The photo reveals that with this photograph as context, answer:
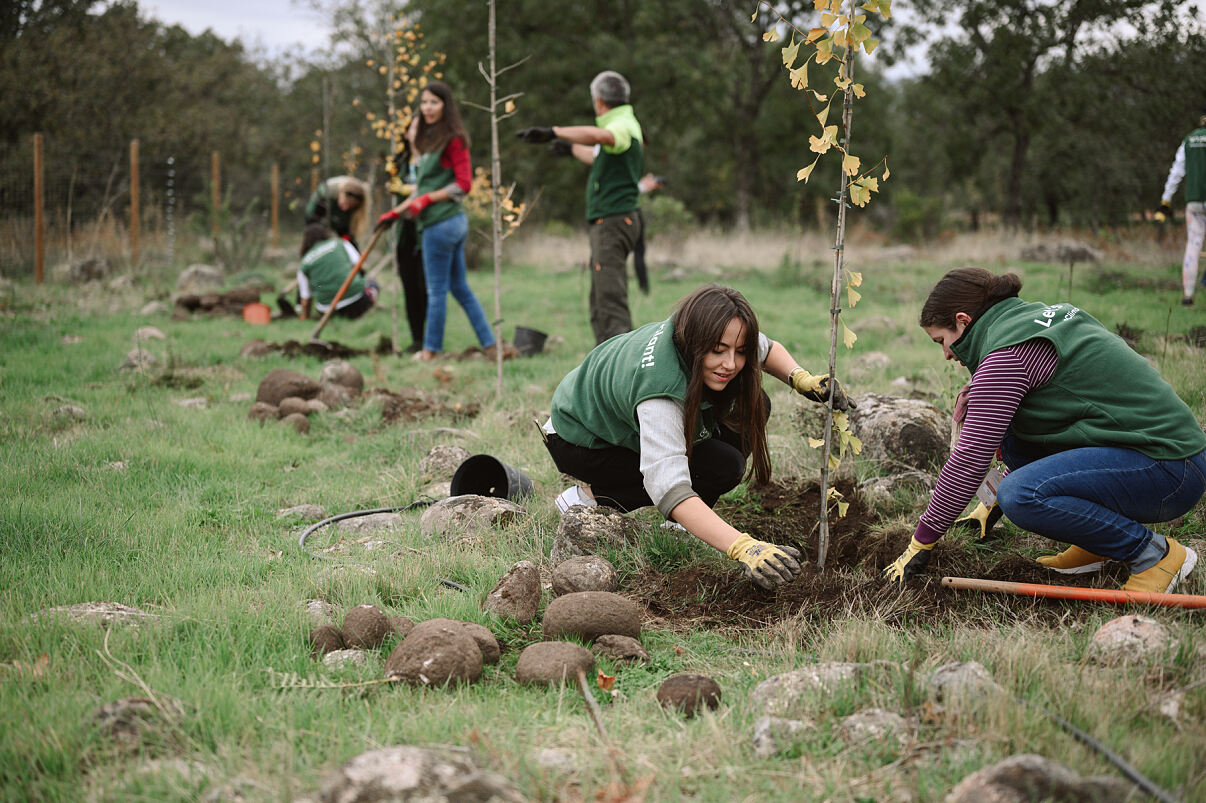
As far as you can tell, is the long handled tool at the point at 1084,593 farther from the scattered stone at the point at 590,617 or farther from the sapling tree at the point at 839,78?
the scattered stone at the point at 590,617

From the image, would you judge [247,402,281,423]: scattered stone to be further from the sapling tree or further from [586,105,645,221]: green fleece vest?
the sapling tree

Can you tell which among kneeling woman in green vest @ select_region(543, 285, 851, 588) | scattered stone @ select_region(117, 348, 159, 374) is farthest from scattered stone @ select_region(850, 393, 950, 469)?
scattered stone @ select_region(117, 348, 159, 374)

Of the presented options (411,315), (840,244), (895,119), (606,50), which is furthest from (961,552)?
(895,119)

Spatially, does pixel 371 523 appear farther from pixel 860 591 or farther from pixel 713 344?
pixel 860 591

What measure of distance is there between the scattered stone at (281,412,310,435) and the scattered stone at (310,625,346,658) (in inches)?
113

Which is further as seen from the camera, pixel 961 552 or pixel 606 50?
pixel 606 50

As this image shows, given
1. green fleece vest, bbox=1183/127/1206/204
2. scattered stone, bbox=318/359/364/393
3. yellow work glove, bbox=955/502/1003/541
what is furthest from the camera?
green fleece vest, bbox=1183/127/1206/204

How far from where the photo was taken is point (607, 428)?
328 centimetres

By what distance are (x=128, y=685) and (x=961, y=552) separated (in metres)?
2.81

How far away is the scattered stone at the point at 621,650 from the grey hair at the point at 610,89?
449cm

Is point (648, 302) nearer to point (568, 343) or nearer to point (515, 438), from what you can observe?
point (568, 343)

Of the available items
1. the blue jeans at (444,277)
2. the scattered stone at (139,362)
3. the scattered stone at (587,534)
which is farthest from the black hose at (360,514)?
the scattered stone at (139,362)

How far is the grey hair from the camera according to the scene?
239 inches

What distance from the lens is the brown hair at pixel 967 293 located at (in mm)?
2871
